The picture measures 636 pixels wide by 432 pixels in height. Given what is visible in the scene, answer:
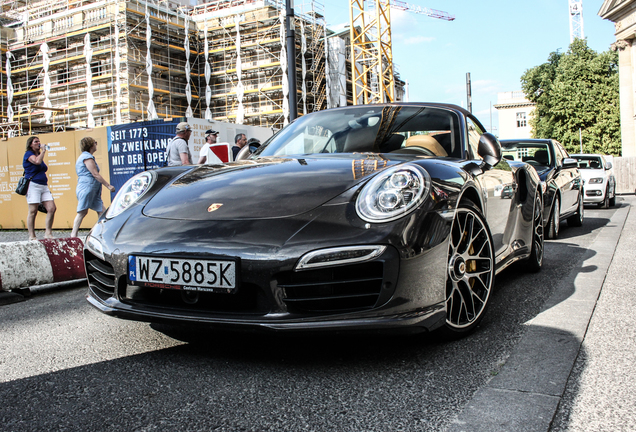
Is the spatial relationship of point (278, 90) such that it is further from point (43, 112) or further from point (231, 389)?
point (231, 389)

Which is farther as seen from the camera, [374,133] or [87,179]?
[87,179]

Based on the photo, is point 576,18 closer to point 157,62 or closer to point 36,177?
point 157,62

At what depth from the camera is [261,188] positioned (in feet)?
8.86

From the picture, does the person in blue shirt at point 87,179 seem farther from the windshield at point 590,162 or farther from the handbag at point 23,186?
the windshield at point 590,162

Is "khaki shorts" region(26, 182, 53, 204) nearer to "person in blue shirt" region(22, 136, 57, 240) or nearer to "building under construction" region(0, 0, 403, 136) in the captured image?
"person in blue shirt" region(22, 136, 57, 240)

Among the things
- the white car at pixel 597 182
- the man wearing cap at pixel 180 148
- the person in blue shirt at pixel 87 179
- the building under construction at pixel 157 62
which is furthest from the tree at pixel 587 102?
the person in blue shirt at pixel 87 179

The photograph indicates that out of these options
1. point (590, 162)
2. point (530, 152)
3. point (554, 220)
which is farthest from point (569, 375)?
point (590, 162)

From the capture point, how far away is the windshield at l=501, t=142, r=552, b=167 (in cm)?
801

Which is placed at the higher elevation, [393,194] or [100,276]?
[393,194]

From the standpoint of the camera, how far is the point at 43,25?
5203 cm

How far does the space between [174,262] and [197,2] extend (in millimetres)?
63593

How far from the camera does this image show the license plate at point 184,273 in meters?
2.21

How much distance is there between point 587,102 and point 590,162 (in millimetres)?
30343

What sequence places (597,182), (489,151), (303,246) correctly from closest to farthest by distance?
1. (303,246)
2. (489,151)
3. (597,182)
